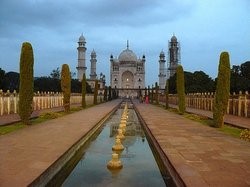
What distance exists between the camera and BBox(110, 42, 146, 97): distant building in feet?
339

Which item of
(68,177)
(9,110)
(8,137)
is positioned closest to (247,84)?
(9,110)

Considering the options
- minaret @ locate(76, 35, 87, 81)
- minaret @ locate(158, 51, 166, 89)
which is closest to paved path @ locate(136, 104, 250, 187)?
minaret @ locate(76, 35, 87, 81)

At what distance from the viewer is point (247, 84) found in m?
39.7

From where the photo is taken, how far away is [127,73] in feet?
345

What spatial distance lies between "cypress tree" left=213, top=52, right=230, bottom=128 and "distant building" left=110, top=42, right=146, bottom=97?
89075 mm

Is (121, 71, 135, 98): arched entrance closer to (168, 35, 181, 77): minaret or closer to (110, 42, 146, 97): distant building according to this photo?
(110, 42, 146, 97): distant building

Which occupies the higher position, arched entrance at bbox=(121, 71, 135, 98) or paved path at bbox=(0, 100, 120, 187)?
arched entrance at bbox=(121, 71, 135, 98)

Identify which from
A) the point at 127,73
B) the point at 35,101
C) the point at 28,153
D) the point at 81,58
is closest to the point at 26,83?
the point at 28,153

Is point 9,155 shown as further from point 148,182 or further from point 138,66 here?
point 138,66

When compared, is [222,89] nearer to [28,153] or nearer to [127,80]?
[28,153]

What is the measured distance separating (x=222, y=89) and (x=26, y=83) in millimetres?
6490

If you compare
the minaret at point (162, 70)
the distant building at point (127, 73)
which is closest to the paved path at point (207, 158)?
the distant building at point (127, 73)

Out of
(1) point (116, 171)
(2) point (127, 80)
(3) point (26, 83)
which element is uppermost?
(2) point (127, 80)

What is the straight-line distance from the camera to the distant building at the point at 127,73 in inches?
4063
